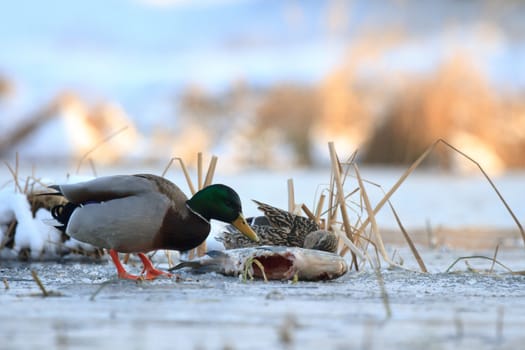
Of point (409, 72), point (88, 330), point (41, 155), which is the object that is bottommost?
point (88, 330)

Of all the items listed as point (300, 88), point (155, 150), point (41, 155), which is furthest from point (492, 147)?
point (41, 155)

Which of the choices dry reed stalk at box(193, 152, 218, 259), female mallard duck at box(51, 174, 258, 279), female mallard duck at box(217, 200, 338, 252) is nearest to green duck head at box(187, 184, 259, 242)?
female mallard duck at box(51, 174, 258, 279)

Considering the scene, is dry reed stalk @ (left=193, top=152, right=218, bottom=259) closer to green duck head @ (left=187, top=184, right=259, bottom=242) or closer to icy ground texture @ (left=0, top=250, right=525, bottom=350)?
green duck head @ (left=187, top=184, right=259, bottom=242)

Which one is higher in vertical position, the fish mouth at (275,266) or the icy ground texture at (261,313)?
the fish mouth at (275,266)

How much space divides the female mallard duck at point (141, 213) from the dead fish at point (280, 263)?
10cm

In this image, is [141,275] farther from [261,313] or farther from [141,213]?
[261,313]

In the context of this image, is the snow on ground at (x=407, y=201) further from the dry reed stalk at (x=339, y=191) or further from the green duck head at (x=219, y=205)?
the green duck head at (x=219, y=205)

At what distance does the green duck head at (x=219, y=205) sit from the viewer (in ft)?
13.7

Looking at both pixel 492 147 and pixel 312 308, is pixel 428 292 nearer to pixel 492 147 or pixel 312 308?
pixel 312 308

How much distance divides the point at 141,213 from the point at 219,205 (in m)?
0.35

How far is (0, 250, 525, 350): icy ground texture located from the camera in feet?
8.07

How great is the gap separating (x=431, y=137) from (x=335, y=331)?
1550 cm

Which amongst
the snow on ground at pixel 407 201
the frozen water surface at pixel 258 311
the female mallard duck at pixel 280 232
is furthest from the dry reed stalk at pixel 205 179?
the frozen water surface at pixel 258 311

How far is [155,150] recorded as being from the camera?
928 inches
